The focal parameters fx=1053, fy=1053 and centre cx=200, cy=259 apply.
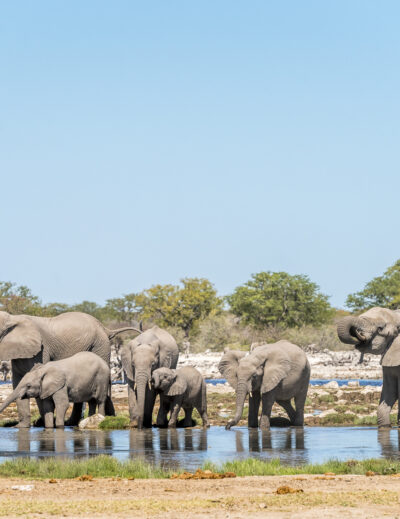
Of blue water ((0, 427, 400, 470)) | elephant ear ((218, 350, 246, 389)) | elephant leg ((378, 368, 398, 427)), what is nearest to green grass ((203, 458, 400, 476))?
blue water ((0, 427, 400, 470))

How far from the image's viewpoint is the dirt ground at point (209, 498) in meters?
11.9

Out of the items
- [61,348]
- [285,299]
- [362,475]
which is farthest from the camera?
[285,299]

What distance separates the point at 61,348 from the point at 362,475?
45.7ft

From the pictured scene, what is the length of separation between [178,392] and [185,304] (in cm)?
7198

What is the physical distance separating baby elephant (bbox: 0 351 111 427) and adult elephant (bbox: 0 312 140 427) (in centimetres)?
60

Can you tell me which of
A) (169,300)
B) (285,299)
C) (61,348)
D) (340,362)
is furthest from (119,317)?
(61,348)

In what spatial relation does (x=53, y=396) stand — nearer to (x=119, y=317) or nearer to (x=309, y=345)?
(x=309, y=345)

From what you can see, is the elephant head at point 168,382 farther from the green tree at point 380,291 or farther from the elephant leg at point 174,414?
the green tree at point 380,291

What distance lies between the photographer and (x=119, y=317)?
384 feet

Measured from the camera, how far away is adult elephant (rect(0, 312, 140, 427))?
86.6ft

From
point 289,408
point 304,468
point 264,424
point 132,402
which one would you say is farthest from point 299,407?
point 304,468

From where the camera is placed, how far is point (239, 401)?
23.9 metres

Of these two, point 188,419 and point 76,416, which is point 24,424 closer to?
point 76,416

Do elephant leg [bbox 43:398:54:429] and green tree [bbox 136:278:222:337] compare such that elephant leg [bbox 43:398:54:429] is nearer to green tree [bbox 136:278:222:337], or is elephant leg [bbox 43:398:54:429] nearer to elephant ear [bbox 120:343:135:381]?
elephant ear [bbox 120:343:135:381]
